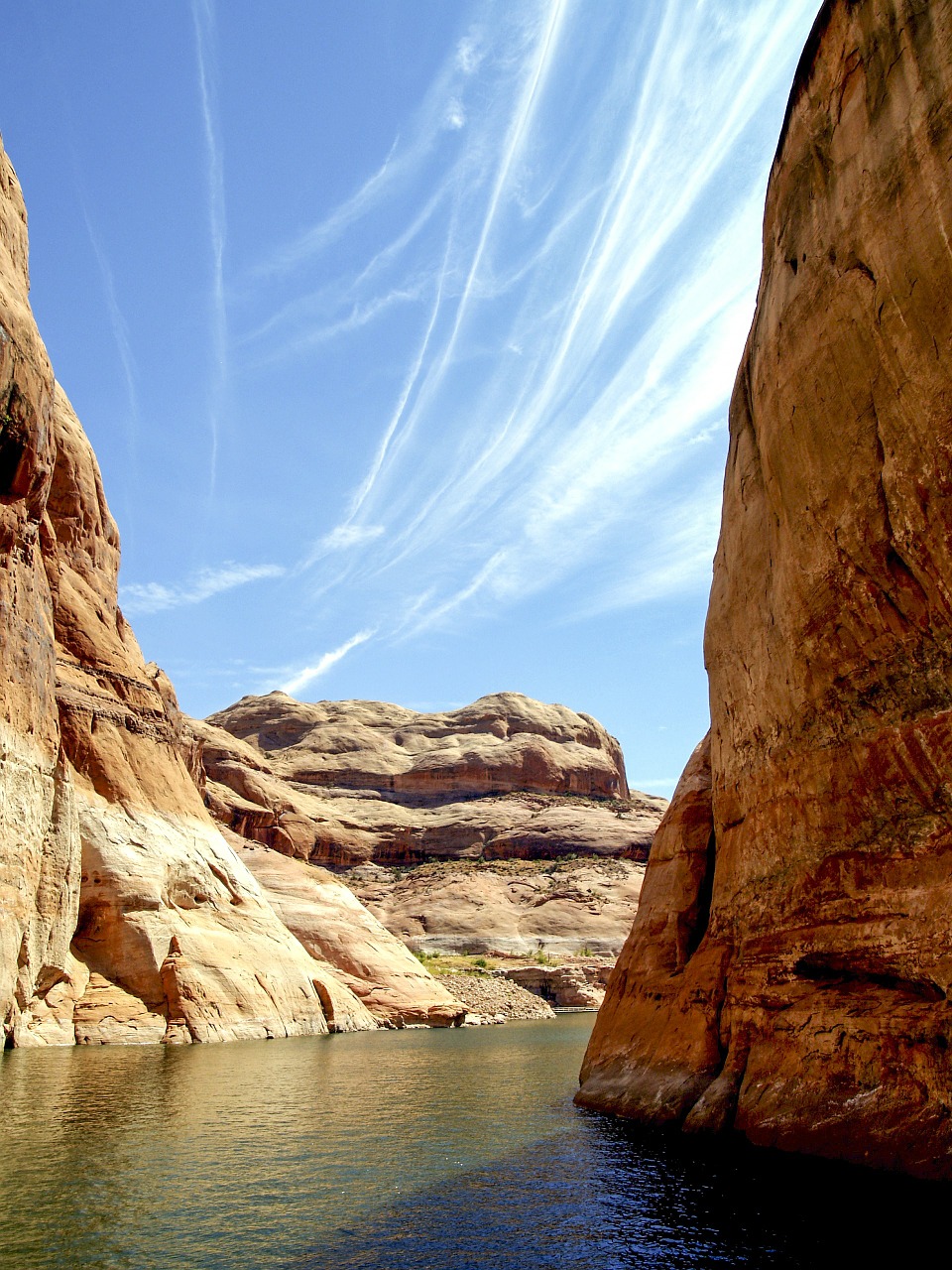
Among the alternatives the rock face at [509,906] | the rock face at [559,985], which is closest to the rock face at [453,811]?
the rock face at [509,906]

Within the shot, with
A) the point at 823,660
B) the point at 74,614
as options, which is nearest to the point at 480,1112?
the point at 823,660

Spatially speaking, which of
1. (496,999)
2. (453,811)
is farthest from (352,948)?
(453,811)

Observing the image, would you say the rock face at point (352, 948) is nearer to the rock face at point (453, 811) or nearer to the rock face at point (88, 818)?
the rock face at point (88, 818)

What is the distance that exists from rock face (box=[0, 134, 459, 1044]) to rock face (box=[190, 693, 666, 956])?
49.8 ft

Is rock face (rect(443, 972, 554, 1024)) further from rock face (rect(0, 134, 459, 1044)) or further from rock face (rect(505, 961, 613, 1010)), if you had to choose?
rock face (rect(0, 134, 459, 1044))

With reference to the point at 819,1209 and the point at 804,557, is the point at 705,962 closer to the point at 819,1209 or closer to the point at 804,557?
the point at 819,1209

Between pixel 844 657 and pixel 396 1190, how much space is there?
10289 millimetres

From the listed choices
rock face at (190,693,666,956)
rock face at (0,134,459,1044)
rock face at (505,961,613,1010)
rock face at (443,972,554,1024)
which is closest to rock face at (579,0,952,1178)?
rock face at (0,134,459,1044)

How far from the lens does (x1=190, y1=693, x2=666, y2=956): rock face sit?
88.6m

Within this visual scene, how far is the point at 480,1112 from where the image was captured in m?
20.6

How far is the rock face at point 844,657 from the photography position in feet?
37.3

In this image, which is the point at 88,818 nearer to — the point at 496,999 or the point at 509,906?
the point at 496,999

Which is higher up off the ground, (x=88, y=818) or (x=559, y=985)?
(x=88, y=818)

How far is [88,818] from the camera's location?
37906 millimetres
